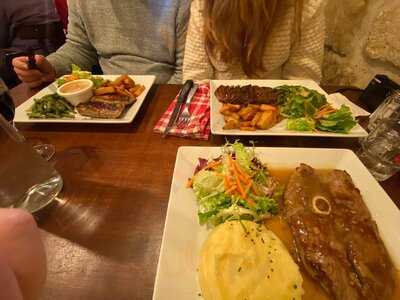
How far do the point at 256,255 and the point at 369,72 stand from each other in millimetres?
1631

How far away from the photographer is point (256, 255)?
30.7 inches

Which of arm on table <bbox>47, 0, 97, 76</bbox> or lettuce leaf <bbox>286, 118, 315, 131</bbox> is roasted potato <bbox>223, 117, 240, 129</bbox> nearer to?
lettuce leaf <bbox>286, 118, 315, 131</bbox>

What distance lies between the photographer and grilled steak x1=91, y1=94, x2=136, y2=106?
59.1 inches

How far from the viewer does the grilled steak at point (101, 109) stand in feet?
4.56

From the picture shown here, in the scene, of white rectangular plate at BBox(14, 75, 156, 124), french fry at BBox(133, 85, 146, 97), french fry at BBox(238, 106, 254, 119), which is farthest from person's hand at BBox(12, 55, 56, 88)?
french fry at BBox(238, 106, 254, 119)

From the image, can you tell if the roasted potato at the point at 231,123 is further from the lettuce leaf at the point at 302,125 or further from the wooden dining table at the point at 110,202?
the lettuce leaf at the point at 302,125

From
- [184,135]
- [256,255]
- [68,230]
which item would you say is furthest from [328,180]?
[68,230]

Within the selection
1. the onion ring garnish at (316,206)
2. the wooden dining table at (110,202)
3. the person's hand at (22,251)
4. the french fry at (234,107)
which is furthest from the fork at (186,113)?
the person's hand at (22,251)

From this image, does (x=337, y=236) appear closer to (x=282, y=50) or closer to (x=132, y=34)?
(x=282, y=50)

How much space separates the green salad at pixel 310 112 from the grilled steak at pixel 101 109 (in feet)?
2.91

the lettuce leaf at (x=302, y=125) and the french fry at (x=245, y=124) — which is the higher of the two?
the lettuce leaf at (x=302, y=125)

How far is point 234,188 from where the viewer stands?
1.01m

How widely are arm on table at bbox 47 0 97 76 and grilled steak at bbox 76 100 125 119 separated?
0.84 m

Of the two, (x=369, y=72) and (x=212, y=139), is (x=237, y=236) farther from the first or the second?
(x=369, y=72)
